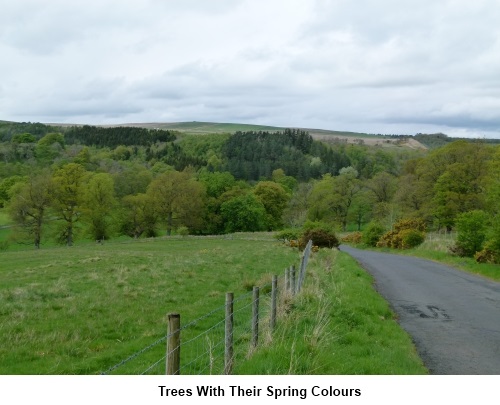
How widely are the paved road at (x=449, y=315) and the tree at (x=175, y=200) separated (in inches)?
2326

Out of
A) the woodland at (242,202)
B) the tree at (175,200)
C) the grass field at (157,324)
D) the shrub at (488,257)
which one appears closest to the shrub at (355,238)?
the woodland at (242,202)

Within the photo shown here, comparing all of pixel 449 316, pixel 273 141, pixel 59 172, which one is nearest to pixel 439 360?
pixel 449 316

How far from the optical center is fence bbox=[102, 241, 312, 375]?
6.16 metres

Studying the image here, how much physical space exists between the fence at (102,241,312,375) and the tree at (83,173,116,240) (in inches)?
2404

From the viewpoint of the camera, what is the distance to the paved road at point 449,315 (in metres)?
10.0

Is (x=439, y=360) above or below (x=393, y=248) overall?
above

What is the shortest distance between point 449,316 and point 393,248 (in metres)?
38.9

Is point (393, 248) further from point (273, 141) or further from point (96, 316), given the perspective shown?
point (273, 141)

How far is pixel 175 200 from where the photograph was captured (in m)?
83.1

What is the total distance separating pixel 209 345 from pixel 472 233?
1033 inches

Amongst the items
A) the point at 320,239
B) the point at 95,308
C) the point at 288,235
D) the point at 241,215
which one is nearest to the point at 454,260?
the point at 320,239

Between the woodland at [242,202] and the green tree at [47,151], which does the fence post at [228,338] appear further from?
the green tree at [47,151]

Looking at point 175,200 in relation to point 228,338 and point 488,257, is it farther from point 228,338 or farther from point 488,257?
point 228,338
